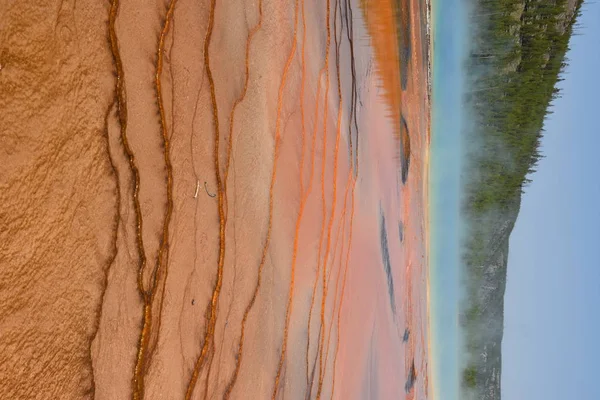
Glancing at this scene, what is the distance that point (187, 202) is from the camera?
92 cm

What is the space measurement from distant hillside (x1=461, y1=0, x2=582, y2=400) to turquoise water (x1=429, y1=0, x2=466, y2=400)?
0.05 m

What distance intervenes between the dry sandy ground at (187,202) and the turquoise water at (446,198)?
0.59 m

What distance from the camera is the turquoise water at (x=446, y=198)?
2266mm

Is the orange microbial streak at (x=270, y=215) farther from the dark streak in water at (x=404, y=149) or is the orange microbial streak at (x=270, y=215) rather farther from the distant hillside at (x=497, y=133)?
the distant hillside at (x=497, y=133)

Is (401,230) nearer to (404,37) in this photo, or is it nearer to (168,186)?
(404,37)

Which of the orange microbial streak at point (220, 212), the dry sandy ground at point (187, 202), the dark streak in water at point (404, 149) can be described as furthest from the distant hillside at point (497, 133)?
the orange microbial streak at point (220, 212)

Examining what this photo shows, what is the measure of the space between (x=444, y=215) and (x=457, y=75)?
602 millimetres

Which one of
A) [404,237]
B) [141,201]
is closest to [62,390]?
[141,201]

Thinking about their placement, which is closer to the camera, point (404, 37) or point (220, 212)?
point (220, 212)

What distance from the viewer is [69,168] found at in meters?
0.70

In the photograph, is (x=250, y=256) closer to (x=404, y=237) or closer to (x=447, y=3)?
(x=404, y=237)


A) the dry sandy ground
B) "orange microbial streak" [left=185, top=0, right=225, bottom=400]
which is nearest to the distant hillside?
the dry sandy ground

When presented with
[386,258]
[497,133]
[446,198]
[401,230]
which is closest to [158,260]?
[386,258]

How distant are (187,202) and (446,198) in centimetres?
161
